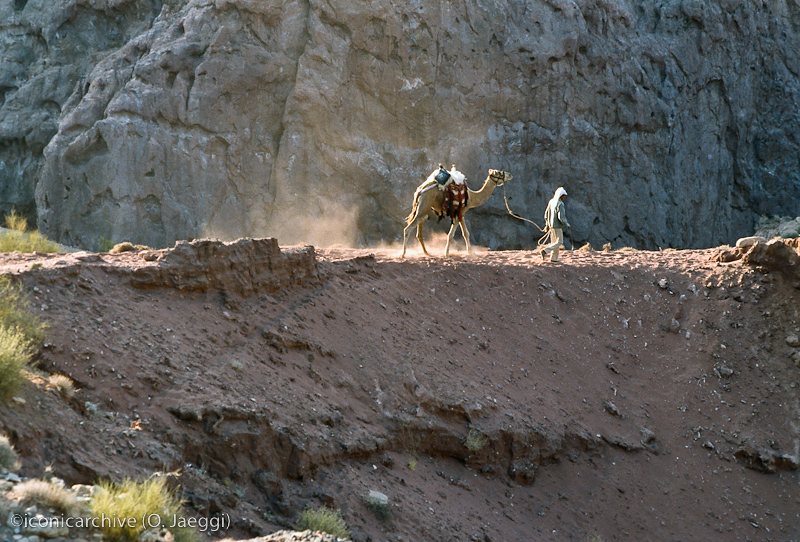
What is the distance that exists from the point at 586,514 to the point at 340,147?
16.1 m

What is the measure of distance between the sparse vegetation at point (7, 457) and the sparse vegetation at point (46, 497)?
13.6 inches

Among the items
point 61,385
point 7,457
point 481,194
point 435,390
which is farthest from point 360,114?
point 7,457

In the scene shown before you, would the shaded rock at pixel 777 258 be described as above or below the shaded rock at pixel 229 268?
above

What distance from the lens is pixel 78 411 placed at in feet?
25.5

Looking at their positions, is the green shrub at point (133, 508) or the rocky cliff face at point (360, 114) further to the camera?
the rocky cliff face at point (360, 114)

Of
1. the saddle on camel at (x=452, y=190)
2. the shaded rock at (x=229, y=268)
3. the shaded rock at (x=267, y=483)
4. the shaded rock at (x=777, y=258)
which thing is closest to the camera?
the shaded rock at (x=267, y=483)

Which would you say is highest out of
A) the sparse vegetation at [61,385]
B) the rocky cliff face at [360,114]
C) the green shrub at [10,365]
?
the rocky cliff face at [360,114]

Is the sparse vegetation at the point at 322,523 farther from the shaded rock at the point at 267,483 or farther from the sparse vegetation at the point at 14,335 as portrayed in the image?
the sparse vegetation at the point at 14,335

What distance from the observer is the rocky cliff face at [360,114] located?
78.9 feet

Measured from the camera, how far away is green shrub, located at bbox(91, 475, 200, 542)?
5.98 metres

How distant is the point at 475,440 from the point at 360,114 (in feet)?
53.0

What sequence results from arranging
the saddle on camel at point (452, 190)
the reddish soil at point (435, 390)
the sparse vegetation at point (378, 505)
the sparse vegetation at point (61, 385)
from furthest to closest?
the saddle on camel at point (452, 190) < the sparse vegetation at point (378, 505) < the reddish soil at point (435, 390) < the sparse vegetation at point (61, 385)

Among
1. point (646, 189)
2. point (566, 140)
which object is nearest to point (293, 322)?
point (566, 140)

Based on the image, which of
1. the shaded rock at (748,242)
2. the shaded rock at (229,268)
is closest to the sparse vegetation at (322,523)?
the shaded rock at (229,268)
